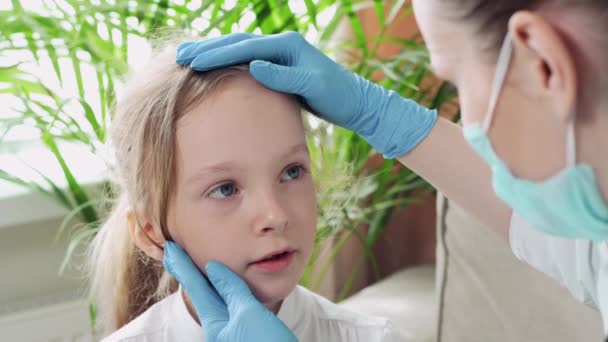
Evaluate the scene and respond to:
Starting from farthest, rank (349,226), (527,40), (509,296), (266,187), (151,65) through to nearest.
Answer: (349,226) → (509,296) → (151,65) → (266,187) → (527,40)

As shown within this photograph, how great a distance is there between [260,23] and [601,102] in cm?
86

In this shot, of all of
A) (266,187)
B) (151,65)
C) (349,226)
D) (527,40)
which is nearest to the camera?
(527,40)

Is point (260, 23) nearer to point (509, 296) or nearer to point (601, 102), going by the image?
point (509, 296)

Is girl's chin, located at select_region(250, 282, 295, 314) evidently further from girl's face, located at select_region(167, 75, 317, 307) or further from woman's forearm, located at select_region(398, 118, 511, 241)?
woman's forearm, located at select_region(398, 118, 511, 241)

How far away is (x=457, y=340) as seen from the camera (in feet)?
5.40

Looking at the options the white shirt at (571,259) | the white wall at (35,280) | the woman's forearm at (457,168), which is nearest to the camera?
the white shirt at (571,259)

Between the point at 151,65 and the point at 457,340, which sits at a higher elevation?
the point at 151,65

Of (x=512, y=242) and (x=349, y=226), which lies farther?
(x=349, y=226)

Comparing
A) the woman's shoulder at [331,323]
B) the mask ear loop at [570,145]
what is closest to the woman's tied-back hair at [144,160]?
the woman's shoulder at [331,323]

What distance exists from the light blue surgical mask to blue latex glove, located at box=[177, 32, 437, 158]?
0.33 metres

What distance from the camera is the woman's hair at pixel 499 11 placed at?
80 cm

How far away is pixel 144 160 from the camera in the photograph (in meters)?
1.19

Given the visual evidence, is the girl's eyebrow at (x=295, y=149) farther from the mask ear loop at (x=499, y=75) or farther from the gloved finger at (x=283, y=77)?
the mask ear loop at (x=499, y=75)

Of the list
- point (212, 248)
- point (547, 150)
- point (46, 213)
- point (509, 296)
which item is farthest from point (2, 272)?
point (547, 150)
